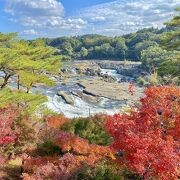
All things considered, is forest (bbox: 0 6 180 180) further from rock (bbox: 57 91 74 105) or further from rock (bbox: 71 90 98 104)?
rock (bbox: 71 90 98 104)

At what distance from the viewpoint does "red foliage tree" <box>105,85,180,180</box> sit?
39.5 feet

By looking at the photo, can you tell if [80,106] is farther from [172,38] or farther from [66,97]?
[172,38]

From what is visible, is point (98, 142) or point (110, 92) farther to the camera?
point (110, 92)

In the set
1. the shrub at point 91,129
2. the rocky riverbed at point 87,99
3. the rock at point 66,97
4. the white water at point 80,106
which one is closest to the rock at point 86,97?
the rocky riverbed at point 87,99

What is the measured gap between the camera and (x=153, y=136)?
12.9 m

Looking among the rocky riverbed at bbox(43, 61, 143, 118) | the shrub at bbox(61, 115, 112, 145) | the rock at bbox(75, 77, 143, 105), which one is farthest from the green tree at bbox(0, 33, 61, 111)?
the rock at bbox(75, 77, 143, 105)

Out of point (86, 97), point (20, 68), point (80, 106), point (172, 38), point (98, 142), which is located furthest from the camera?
point (86, 97)

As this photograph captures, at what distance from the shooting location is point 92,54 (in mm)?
198875

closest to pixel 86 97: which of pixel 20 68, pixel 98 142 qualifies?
pixel 20 68

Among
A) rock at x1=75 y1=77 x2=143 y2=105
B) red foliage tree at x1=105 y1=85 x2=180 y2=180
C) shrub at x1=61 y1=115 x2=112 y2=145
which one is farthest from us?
rock at x1=75 y1=77 x2=143 y2=105

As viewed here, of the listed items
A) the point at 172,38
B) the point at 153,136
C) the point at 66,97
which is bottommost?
the point at 66,97

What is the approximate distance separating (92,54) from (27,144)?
18240 cm

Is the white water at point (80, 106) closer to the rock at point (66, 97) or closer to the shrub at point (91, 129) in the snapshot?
the rock at point (66, 97)

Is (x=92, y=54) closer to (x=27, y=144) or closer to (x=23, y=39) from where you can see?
(x=23, y=39)
